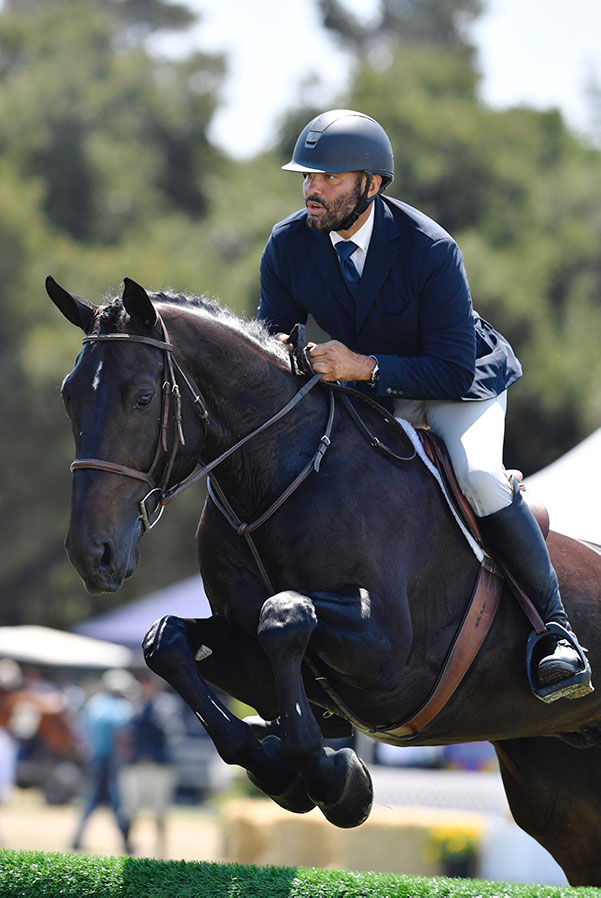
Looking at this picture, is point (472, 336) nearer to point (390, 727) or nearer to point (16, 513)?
point (390, 727)

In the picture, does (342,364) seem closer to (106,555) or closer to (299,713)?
(106,555)

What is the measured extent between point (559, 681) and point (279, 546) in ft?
4.37

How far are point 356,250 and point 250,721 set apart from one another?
2.05 m

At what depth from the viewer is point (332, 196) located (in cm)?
509

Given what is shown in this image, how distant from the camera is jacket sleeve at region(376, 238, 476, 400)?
16.6 ft

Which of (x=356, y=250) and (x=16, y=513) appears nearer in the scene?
(x=356, y=250)

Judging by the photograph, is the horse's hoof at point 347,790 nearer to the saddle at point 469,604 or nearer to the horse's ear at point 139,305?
the saddle at point 469,604

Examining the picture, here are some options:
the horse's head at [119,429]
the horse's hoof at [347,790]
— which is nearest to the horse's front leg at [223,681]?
the horse's hoof at [347,790]

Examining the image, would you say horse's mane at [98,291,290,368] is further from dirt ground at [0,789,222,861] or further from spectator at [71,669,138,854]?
spectator at [71,669,138,854]

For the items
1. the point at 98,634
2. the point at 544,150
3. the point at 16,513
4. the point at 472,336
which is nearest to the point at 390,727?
the point at 472,336

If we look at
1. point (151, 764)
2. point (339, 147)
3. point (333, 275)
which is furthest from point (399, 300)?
point (151, 764)

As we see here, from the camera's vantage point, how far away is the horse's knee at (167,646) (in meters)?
4.65

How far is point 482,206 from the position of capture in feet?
94.9

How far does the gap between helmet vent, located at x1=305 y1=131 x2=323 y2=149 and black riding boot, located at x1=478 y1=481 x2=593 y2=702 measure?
5.31 feet
